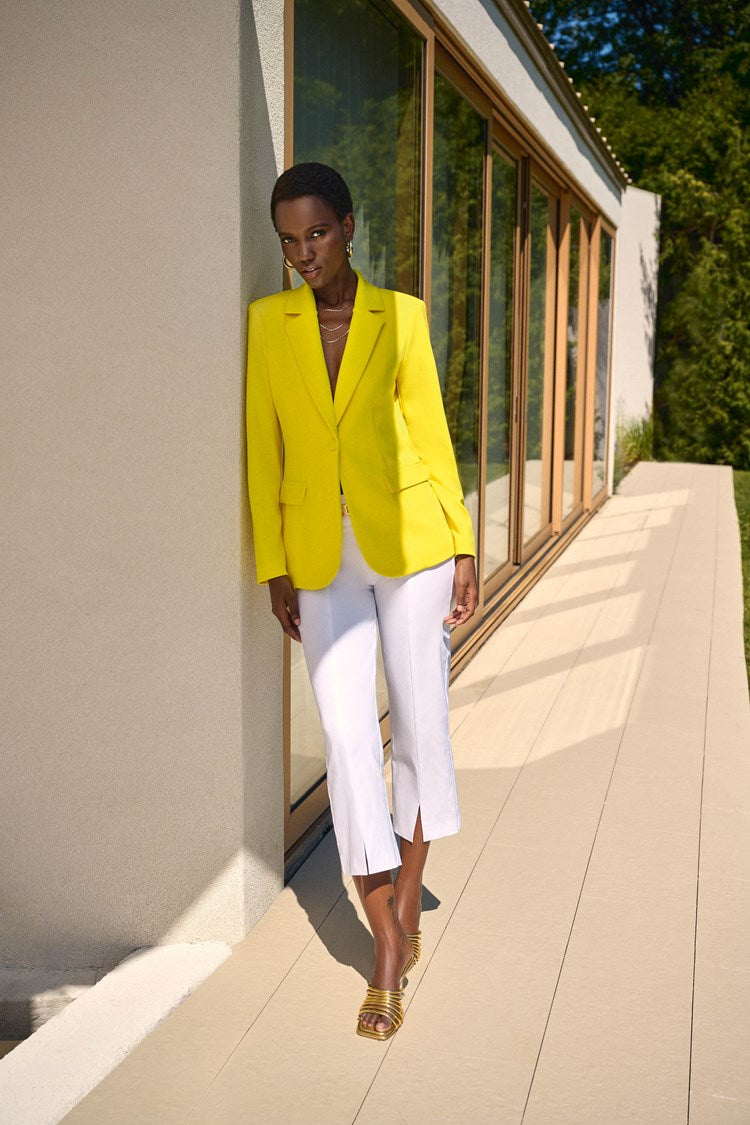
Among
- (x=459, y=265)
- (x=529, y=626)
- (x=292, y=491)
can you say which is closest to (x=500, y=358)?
(x=459, y=265)

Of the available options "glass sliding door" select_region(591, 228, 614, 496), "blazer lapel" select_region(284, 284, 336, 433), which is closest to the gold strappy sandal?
"blazer lapel" select_region(284, 284, 336, 433)

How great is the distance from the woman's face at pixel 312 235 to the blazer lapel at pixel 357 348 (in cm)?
10

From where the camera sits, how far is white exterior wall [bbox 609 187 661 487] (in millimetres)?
12938

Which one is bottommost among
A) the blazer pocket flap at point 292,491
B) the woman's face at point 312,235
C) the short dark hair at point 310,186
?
the blazer pocket flap at point 292,491

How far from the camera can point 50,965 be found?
2969mm

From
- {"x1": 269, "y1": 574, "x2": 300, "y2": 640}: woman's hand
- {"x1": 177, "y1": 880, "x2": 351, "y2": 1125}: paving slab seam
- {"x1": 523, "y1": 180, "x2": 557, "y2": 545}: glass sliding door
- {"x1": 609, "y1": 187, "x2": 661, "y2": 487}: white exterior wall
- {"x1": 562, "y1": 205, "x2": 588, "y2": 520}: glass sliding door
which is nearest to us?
{"x1": 177, "y1": 880, "x2": 351, "y2": 1125}: paving slab seam

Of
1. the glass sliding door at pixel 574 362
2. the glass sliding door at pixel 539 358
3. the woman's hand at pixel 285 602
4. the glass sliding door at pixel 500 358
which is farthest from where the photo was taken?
the glass sliding door at pixel 574 362

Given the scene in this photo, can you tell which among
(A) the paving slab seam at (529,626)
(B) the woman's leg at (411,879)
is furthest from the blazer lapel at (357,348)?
(A) the paving slab seam at (529,626)

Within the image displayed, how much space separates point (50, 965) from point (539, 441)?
228 inches

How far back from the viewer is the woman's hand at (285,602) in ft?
8.47

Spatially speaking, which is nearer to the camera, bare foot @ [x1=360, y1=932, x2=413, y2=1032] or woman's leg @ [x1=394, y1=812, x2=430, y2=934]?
bare foot @ [x1=360, y1=932, x2=413, y2=1032]

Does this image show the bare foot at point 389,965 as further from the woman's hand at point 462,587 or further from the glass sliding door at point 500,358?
the glass sliding door at point 500,358

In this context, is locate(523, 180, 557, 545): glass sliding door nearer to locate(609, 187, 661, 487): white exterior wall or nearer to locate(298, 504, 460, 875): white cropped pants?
locate(609, 187, 661, 487): white exterior wall

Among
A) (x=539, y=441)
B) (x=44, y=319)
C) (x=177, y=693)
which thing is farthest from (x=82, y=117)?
(x=539, y=441)
